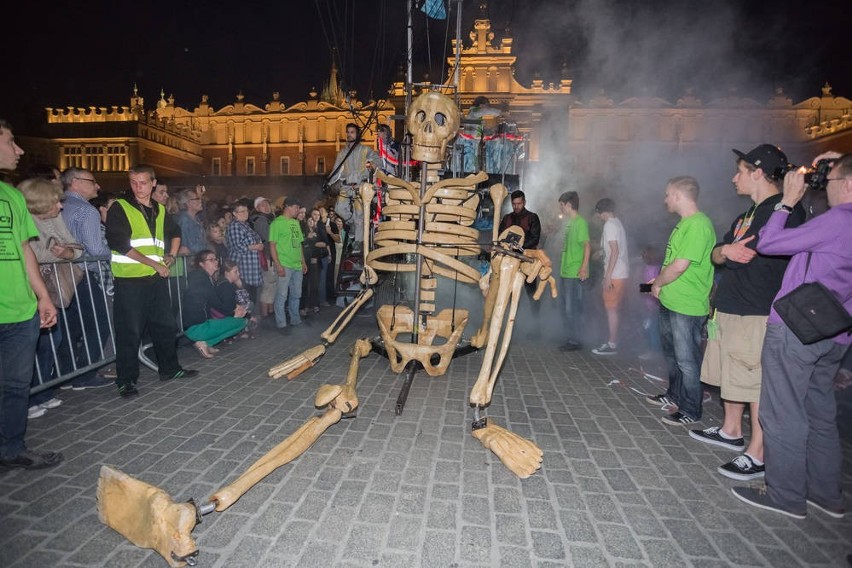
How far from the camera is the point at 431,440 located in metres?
4.04

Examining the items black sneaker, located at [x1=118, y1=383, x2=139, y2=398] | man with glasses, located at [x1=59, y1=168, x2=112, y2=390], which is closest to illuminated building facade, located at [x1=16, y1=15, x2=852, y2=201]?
man with glasses, located at [x1=59, y1=168, x2=112, y2=390]

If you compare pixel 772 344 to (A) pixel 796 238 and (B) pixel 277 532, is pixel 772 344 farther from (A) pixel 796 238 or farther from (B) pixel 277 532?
(B) pixel 277 532

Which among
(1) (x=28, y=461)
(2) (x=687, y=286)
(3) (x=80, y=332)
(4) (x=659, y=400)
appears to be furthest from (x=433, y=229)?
(3) (x=80, y=332)

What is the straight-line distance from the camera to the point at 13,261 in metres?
3.34

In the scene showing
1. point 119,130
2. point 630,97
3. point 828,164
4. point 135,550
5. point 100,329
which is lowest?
point 135,550

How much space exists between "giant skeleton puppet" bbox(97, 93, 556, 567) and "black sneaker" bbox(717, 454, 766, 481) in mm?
1544

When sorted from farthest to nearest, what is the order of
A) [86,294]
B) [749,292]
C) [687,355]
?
[86,294], [687,355], [749,292]

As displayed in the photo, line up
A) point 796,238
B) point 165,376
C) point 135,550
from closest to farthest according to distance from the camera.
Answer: point 135,550
point 796,238
point 165,376

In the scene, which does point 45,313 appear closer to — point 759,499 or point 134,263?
point 134,263

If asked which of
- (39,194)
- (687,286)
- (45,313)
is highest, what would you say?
(39,194)

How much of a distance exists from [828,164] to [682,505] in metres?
2.59

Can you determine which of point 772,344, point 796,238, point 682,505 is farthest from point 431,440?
point 796,238

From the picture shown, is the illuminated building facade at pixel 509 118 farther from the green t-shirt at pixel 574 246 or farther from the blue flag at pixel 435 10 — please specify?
the green t-shirt at pixel 574 246

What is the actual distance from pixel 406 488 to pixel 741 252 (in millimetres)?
3255
